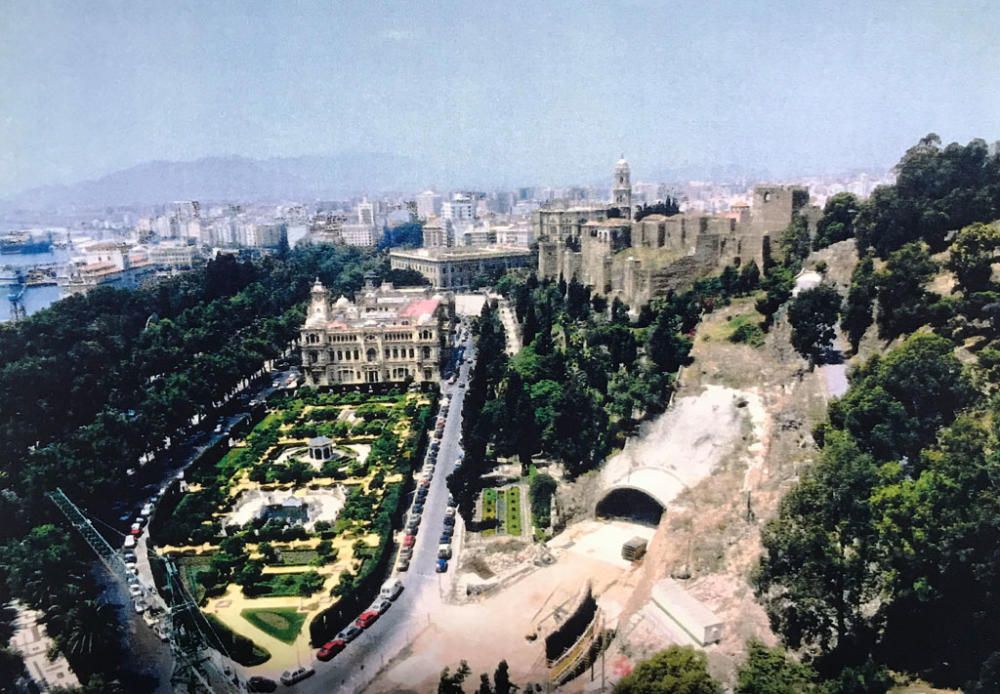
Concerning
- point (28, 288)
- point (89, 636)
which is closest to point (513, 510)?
point (89, 636)

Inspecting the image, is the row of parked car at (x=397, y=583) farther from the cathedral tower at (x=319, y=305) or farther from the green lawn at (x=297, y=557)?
the cathedral tower at (x=319, y=305)

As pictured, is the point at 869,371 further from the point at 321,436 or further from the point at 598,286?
the point at 598,286

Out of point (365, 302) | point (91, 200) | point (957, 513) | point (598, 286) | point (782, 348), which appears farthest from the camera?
point (91, 200)

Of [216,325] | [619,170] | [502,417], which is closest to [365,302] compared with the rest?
[216,325]

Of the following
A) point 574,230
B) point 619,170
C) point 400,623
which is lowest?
point 400,623

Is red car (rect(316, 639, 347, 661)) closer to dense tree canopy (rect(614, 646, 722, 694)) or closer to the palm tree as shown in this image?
the palm tree

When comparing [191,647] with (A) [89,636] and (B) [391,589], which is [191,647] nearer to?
(A) [89,636]
